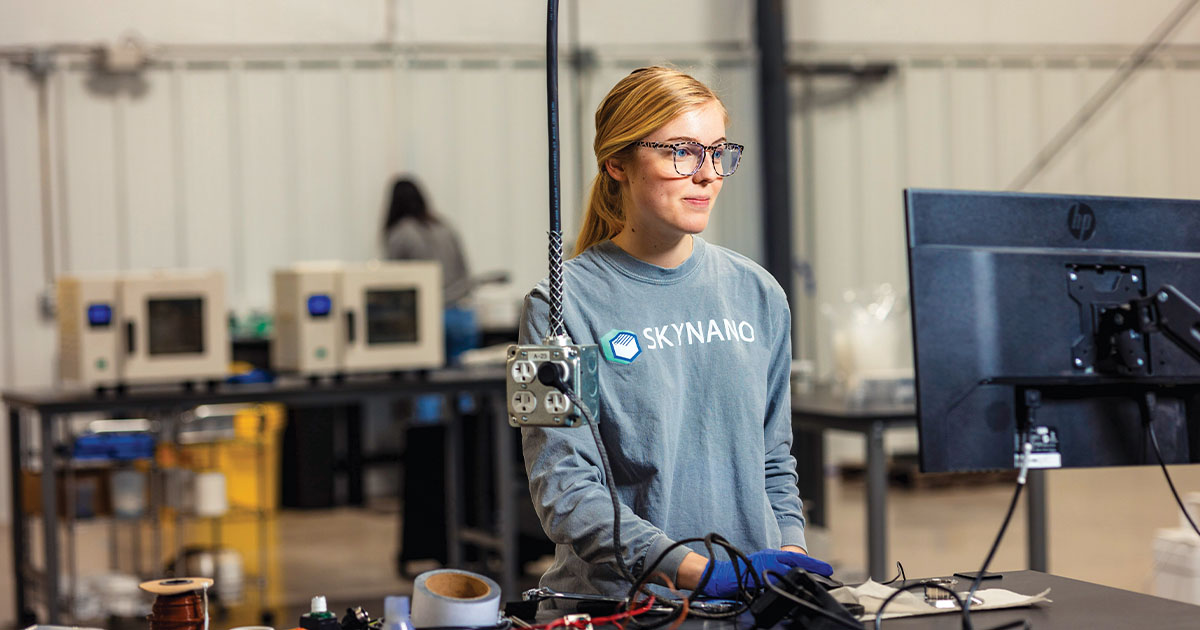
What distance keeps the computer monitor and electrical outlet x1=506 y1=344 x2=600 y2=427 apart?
36 centimetres

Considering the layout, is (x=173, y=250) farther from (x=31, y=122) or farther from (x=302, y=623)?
(x=302, y=623)

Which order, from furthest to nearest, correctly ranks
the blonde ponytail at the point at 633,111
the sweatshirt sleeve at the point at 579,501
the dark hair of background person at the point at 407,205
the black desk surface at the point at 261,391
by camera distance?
1. the dark hair of background person at the point at 407,205
2. the black desk surface at the point at 261,391
3. the blonde ponytail at the point at 633,111
4. the sweatshirt sleeve at the point at 579,501

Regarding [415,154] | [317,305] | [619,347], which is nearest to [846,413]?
[317,305]

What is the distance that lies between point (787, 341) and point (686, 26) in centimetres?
416

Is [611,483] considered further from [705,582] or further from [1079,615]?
[1079,615]

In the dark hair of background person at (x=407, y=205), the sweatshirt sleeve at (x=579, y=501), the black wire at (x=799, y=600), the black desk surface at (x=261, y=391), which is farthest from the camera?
the dark hair of background person at (x=407, y=205)

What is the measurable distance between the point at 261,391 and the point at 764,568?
2884mm

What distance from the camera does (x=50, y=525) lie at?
3504mm

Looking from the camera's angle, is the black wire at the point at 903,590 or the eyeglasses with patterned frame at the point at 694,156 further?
the eyeglasses with patterned frame at the point at 694,156

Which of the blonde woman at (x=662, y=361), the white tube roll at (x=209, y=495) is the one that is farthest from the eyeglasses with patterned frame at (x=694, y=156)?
the white tube roll at (x=209, y=495)

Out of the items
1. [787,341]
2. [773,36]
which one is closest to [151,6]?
[773,36]

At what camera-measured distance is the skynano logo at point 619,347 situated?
4.90 feet

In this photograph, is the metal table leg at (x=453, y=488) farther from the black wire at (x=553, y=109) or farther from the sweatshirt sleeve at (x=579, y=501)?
the black wire at (x=553, y=109)

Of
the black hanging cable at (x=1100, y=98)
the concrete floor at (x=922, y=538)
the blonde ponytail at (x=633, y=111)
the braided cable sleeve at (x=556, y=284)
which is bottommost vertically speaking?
the concrete floor at (x=922, y=538)
